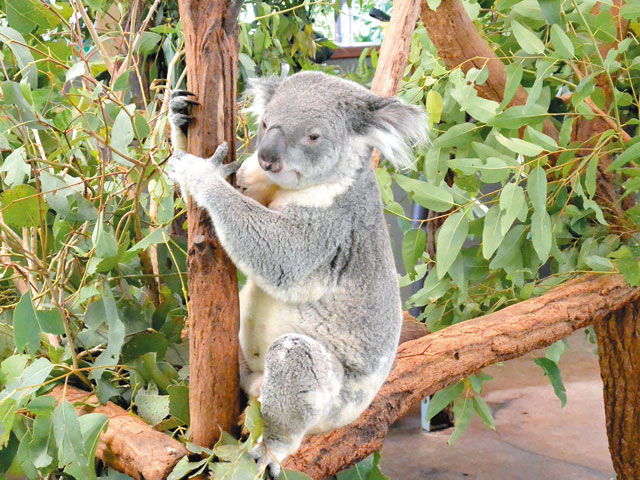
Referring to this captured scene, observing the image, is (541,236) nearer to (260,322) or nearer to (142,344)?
(260,322)

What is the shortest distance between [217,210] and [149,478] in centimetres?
59

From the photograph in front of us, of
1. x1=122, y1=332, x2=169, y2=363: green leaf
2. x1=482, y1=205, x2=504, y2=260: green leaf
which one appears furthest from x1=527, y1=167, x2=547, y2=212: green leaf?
x1=122, y1=332, x2=169, y2=363: green leaf

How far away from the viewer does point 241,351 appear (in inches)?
64.1

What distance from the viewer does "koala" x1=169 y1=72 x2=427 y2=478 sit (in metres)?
1.32

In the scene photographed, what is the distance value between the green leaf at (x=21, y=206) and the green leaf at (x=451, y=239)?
1120mm

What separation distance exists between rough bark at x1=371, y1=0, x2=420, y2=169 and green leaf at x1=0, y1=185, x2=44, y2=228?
1042 millimetres

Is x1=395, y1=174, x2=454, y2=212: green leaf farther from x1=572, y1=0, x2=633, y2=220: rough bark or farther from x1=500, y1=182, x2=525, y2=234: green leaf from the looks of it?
x1=572, y1=0, x2=633, y2=220: rough bark

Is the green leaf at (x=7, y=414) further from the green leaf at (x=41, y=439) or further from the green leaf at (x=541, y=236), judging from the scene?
the green leaf at (x=541, y=236)

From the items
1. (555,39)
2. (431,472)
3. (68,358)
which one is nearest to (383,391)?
(68,358)

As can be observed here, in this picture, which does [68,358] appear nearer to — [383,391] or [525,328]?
[383,391]

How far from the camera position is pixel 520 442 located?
3.79 m

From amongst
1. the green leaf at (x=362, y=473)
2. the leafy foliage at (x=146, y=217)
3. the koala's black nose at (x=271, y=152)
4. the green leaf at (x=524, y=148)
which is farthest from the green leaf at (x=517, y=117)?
the green leaf at (x=362, y=473)

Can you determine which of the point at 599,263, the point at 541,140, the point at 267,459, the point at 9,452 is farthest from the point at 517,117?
the point at 9,452

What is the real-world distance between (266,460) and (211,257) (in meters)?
0.46
